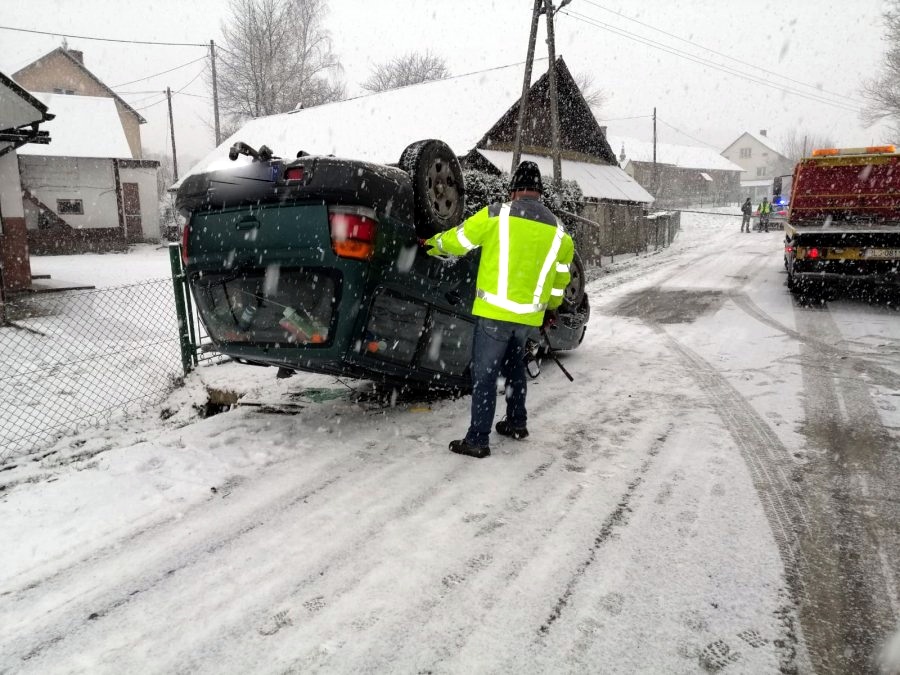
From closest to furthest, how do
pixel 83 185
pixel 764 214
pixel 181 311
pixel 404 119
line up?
pixel 181 311, pixel 404 119, pixel 83 185, pixel 764 214

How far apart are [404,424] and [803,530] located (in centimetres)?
263

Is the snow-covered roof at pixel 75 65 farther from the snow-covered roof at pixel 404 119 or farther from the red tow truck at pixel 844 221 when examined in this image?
the red tow truck at pixel 844 221

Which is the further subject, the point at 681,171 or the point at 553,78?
the point at 681,171

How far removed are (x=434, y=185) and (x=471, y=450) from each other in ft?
6.19

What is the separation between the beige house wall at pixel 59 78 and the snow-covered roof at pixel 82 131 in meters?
9.05

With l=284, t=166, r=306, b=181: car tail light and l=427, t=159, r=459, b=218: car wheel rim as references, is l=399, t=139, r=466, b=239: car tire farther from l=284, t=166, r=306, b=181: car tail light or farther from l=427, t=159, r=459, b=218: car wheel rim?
l=284, t=166, r=306, b=181: car tail light

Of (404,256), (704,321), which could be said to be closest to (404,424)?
(404,256)

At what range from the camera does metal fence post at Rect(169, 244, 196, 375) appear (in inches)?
225

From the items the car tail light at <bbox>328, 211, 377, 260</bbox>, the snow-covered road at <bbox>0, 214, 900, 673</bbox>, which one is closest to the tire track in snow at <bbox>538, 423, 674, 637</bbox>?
the snow-covered road at <bbox>0, 214, 900, 673</bbox>

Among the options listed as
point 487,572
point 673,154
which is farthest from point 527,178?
point 673,154

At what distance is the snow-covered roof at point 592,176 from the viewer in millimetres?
18078

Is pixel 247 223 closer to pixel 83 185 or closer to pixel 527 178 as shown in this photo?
pixel 527 178

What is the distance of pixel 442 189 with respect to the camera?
4207mm

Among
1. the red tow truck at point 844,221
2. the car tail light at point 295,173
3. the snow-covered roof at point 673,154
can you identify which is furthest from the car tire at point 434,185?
the snow-covered roof at point 673,154
